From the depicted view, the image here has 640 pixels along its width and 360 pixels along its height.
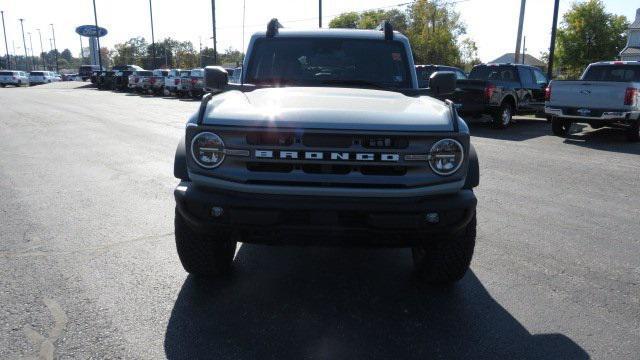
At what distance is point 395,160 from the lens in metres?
2.95

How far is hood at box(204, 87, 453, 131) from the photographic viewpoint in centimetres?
293

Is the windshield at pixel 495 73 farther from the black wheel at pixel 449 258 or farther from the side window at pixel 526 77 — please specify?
the black wheel at pixel 449 258

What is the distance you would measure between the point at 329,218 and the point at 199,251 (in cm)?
109

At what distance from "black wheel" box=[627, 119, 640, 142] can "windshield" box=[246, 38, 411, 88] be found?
31.0 ft

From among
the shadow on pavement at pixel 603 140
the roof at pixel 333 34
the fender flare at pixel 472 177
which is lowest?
the shadow on pavement at pixel 603 140

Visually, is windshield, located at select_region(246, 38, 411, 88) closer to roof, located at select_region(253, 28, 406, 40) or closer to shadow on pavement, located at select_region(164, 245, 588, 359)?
roof, located at select_region(253, 28, 406, 40)

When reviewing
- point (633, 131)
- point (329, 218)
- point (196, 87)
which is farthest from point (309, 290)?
point (196, 87)

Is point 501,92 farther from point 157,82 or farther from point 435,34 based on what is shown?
point 435,34

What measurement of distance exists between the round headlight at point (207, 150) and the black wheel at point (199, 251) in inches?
20.1

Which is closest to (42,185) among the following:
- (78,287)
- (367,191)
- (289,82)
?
(78,287)

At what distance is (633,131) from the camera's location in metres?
11.8

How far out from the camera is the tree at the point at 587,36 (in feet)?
169

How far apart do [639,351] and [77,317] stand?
3291mm

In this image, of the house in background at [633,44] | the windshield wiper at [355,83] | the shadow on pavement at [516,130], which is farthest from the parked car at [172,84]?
the house in background at [633,44]
